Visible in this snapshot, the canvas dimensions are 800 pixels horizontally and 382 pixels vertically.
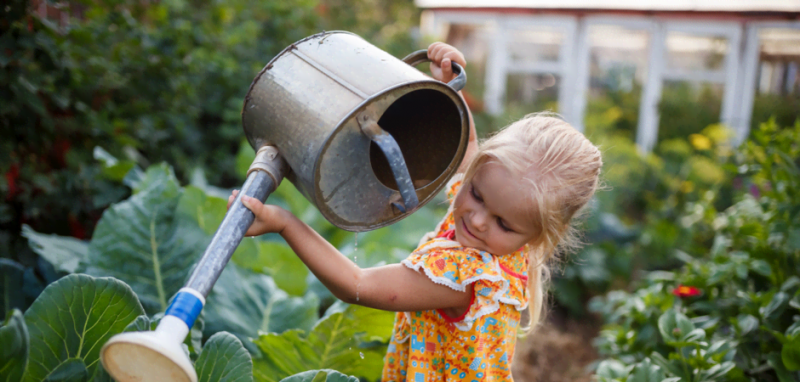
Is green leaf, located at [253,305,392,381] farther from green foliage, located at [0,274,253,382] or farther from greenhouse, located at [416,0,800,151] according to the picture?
greenhouse, located at [416,0,800,151]

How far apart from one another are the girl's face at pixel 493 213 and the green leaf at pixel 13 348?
80 cm

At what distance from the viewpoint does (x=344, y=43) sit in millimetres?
1038

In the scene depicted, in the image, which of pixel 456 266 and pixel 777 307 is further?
pixel 777 307

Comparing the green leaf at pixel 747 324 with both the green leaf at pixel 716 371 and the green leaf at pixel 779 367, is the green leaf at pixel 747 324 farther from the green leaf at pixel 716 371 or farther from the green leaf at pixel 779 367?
the green leaf at pixel 716 371

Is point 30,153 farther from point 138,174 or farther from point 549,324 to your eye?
point 549,324

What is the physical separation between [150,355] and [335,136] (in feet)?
1.37

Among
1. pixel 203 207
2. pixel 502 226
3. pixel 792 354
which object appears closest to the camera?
pixel 502 226

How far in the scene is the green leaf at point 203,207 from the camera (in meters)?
1.97

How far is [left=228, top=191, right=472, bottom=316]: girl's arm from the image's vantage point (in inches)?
37.9

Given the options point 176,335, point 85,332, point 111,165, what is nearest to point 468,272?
point 176,335

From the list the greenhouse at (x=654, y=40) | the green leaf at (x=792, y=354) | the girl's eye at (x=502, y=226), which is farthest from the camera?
the greenhouse at (x=654, y=40)

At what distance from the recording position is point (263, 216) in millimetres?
931

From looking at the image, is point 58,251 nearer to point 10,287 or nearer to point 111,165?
point 10,287

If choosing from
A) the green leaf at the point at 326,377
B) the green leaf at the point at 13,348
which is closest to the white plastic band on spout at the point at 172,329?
the green leaf at the point at 13,348
